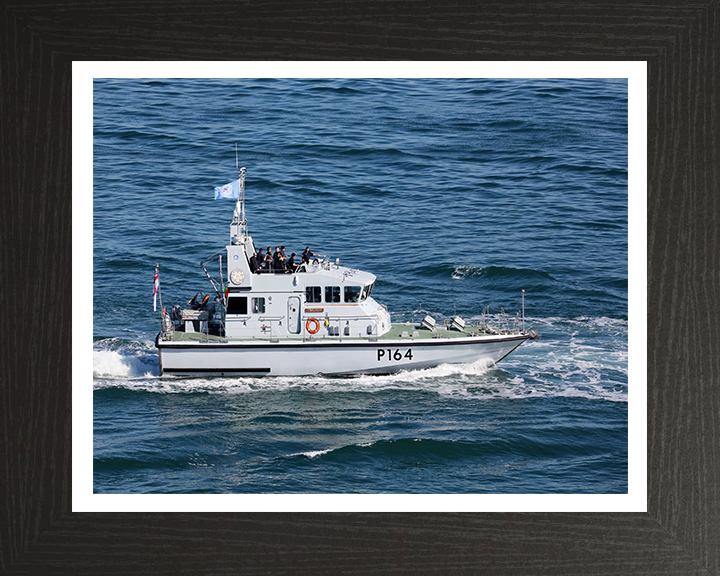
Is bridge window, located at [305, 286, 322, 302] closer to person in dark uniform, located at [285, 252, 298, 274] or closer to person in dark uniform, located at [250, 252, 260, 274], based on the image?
person in dark uniform, located at [285, 252, 298, 274]

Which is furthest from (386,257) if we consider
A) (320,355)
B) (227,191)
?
(227,191)

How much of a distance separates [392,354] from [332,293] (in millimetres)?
1342

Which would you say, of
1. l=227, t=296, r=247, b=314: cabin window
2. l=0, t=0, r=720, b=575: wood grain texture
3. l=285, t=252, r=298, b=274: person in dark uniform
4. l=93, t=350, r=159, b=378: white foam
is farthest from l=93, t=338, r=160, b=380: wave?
l=0, t=0, r=720, b=575: wood grain texture

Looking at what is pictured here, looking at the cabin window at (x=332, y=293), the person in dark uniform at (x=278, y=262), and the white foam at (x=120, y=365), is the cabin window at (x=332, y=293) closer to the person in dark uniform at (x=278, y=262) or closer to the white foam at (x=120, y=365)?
the person in dark uniform at (x=278, y=262)

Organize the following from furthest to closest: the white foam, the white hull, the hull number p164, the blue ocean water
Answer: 1. the hull number p164
2. the white hull
3. the white foam
4. the blue ocean water

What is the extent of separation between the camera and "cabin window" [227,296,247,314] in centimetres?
1559

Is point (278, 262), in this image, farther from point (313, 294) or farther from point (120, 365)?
point (120, 365)

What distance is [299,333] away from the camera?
15734 mm

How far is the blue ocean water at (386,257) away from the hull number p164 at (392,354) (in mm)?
324

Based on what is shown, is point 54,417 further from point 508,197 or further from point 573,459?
point 508,197

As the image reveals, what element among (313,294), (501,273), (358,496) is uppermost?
(501,273)

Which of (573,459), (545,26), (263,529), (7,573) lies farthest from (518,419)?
(7,573)

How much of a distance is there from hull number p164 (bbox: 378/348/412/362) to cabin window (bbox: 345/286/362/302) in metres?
0.90

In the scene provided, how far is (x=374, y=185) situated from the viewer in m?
18.0
